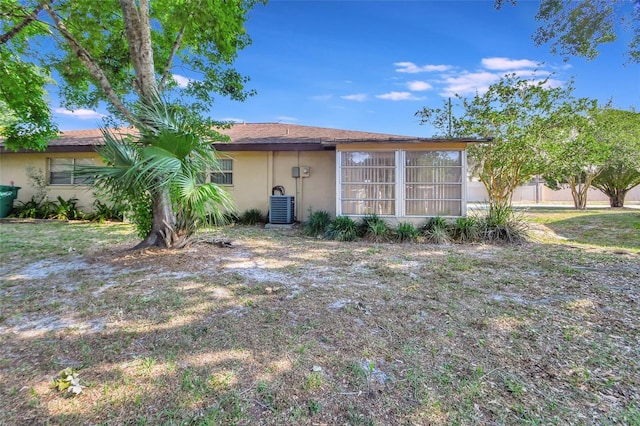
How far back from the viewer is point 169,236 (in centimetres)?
558

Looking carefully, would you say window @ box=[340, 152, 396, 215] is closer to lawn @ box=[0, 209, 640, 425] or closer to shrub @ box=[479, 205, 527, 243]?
shrub @ box=[479, 205, 527, 243]

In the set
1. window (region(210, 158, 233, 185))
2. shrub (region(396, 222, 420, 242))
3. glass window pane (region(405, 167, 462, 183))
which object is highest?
window (region(210, 158, 233, 185))

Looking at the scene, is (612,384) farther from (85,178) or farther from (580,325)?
(85,178)

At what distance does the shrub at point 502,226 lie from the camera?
7.34 meters

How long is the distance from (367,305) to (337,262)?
6.45 feet

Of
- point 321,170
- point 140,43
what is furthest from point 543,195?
point 140,43

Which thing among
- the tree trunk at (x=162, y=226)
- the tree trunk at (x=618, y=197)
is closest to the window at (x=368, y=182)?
the tree trunk at (x=162, y=226)

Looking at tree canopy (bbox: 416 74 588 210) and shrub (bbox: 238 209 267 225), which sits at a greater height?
tree canopy (bbox: 416 74 588 210)

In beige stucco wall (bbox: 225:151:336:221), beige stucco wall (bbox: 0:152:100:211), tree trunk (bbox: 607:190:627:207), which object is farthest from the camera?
tree trunk (bbox: 607:190:627:207)

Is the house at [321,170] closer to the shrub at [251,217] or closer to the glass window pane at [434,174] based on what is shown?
the glass window pane at [434,174]

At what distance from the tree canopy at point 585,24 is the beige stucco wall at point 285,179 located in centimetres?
590

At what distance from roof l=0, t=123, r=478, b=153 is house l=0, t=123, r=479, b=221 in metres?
0.03

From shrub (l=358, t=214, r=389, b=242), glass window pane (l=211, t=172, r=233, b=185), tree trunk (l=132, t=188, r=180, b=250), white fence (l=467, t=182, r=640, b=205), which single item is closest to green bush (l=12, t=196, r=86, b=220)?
glass window pane (l=211, t=172, r=233, b=185)

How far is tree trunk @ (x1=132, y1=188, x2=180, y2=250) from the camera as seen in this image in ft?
18.0
